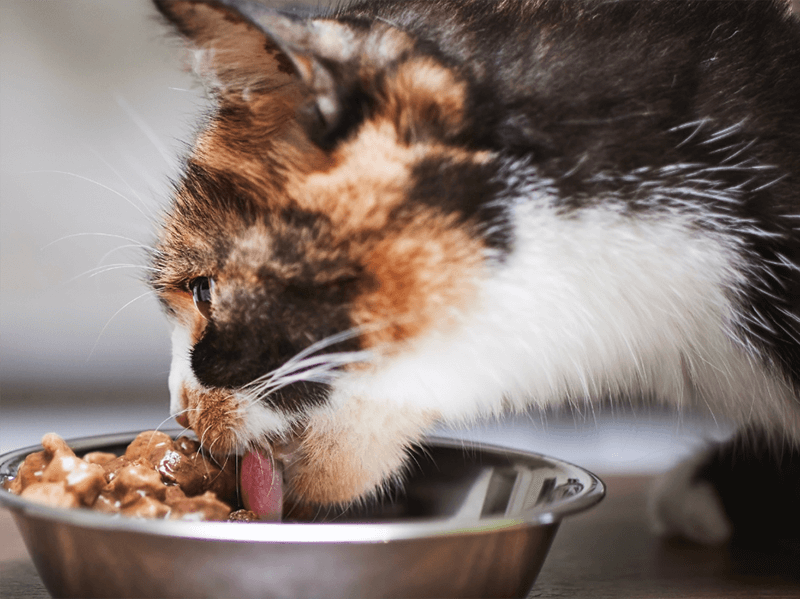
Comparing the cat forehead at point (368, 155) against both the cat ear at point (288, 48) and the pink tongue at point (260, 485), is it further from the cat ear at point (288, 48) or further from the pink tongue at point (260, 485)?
the pink tongue at point (260, 485)

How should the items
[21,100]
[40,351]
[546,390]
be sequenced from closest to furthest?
[546,390]
[21,100]
[40,351]

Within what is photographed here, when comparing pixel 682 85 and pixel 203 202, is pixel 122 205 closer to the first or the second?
pixel 203 202

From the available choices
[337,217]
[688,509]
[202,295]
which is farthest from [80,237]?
[688,509]

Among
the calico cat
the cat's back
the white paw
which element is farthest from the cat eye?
the white paw

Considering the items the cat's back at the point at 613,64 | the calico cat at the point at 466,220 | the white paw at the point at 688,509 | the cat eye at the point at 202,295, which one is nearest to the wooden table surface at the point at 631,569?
the white paw at the point at 688,509

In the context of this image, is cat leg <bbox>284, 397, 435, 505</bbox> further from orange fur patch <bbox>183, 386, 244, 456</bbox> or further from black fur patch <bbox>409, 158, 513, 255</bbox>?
black fur patch <bbox>409, 158, 513, 255</bbox>

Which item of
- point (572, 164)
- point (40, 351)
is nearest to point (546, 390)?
point (572, 164)
